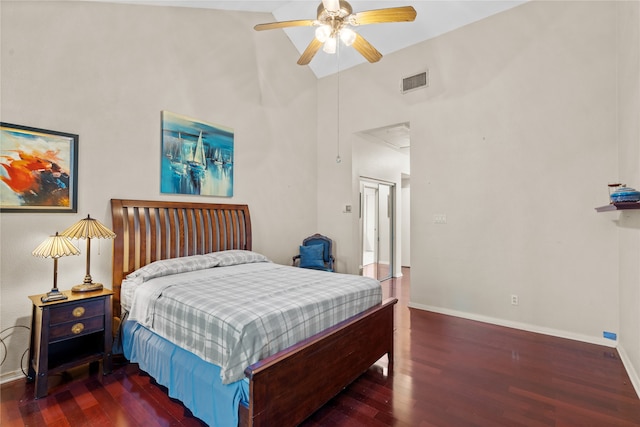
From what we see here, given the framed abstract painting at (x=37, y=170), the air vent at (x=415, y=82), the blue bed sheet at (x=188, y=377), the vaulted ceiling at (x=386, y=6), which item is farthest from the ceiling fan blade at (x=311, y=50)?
the blue bed sheet at (x=188, y=377)

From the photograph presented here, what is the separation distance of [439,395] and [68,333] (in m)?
2.94

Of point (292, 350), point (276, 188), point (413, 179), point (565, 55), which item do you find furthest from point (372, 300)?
point (565, 55)

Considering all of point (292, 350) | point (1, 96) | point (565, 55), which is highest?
point (565, 55)

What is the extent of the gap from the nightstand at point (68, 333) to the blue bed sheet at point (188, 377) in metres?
0.22

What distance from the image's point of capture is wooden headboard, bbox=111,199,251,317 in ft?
10.3

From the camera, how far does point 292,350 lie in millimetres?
1871

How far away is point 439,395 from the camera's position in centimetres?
236

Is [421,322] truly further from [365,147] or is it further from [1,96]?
[1,96]

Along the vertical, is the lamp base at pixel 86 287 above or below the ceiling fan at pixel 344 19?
below

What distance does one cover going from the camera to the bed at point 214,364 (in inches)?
68.1

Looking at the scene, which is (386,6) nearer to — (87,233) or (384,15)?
(384,15)

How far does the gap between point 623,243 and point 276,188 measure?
4221mm

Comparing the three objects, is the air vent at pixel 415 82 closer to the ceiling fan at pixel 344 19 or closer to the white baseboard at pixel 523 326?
the ceiling fan at pixel 344 19

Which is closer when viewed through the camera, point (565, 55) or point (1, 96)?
point (1, 96)
